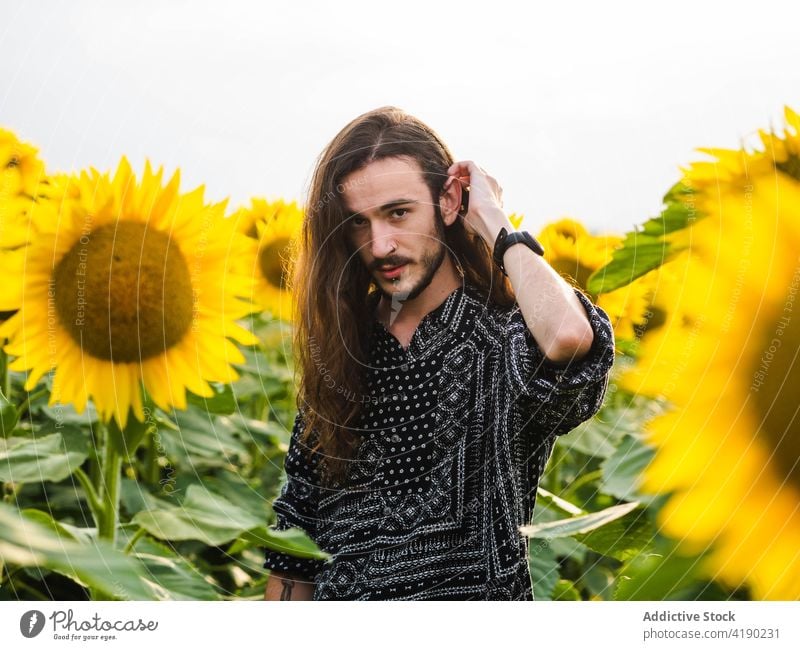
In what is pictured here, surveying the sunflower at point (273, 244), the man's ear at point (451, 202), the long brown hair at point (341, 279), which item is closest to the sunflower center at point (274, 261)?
the sunflower at point (273, 244)

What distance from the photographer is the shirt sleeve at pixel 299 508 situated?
699 mm

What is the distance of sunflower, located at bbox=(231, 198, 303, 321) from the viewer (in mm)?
781

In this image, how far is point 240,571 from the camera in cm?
81

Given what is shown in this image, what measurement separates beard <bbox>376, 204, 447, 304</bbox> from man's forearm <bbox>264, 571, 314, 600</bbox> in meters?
0.24

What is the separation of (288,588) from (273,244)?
37 cm

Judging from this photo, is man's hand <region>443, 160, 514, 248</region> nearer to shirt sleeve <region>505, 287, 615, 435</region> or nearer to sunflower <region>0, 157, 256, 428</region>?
shirt sleeve <region>505, 287, 615, 435</region>

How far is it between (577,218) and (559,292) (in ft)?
0.48

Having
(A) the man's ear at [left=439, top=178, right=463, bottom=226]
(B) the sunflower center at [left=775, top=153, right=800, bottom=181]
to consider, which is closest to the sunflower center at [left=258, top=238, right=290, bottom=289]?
(A) the man's ear at [left=439, top=178, right=463, bottom=226]

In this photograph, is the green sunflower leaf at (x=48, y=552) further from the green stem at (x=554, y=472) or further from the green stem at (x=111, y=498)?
the green stem at (x=554, y=472)

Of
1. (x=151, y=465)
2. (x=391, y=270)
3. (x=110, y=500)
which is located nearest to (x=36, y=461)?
(x=110, y=500)

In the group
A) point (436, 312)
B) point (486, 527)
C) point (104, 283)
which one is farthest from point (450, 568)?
point (104, 283)
